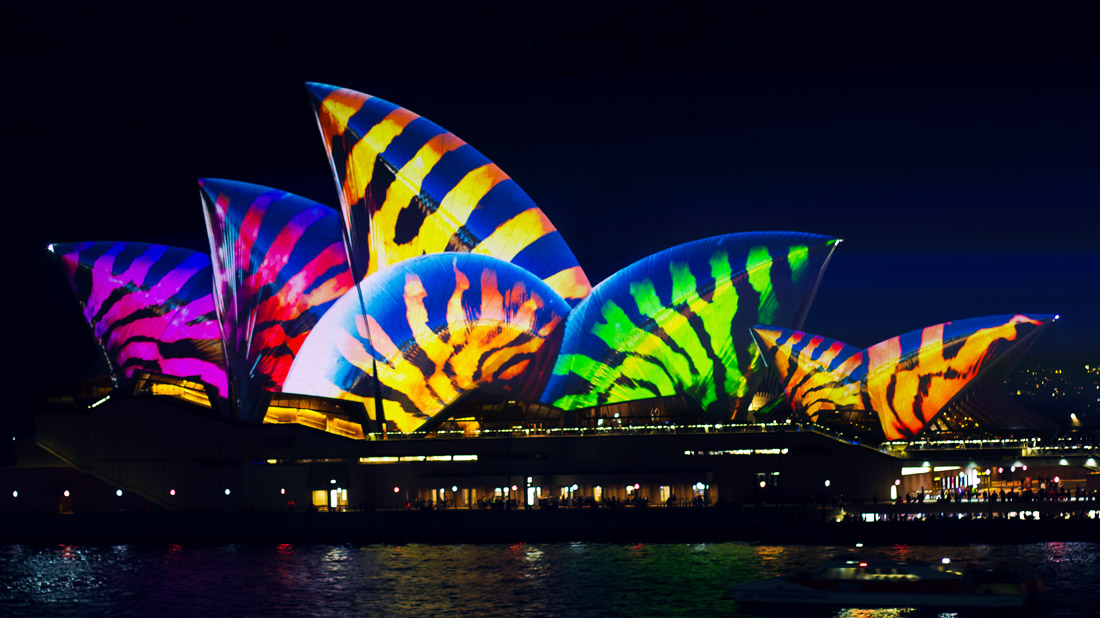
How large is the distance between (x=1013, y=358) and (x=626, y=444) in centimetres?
1685

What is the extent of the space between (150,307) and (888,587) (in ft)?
146

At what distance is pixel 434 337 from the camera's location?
64375 millimetres

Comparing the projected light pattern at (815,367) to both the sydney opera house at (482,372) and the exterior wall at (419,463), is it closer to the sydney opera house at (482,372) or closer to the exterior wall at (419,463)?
the sydney opera house at (482,372)

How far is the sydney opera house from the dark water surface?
336 inches

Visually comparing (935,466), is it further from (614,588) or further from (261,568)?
(261,568)

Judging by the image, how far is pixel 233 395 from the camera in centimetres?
6681

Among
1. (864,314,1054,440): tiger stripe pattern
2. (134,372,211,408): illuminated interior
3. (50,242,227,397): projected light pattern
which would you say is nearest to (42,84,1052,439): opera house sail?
(864,314,1054,440): tiger stripe pattern

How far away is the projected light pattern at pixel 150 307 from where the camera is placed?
7262 cm

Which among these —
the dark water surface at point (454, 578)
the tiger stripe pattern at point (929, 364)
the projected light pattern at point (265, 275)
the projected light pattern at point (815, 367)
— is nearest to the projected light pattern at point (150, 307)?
the projected light pattern at point (265, 275)

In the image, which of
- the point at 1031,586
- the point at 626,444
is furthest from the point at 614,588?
the point at 626,444

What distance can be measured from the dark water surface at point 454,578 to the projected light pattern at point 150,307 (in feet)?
→ 51.9

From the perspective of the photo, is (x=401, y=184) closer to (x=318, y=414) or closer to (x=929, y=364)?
(x=318, y=414)

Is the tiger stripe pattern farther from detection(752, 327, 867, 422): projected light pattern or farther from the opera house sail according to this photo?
detection(752, 327, 867, 422): projected light pattern

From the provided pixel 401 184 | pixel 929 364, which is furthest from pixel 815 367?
pixel 401 184
